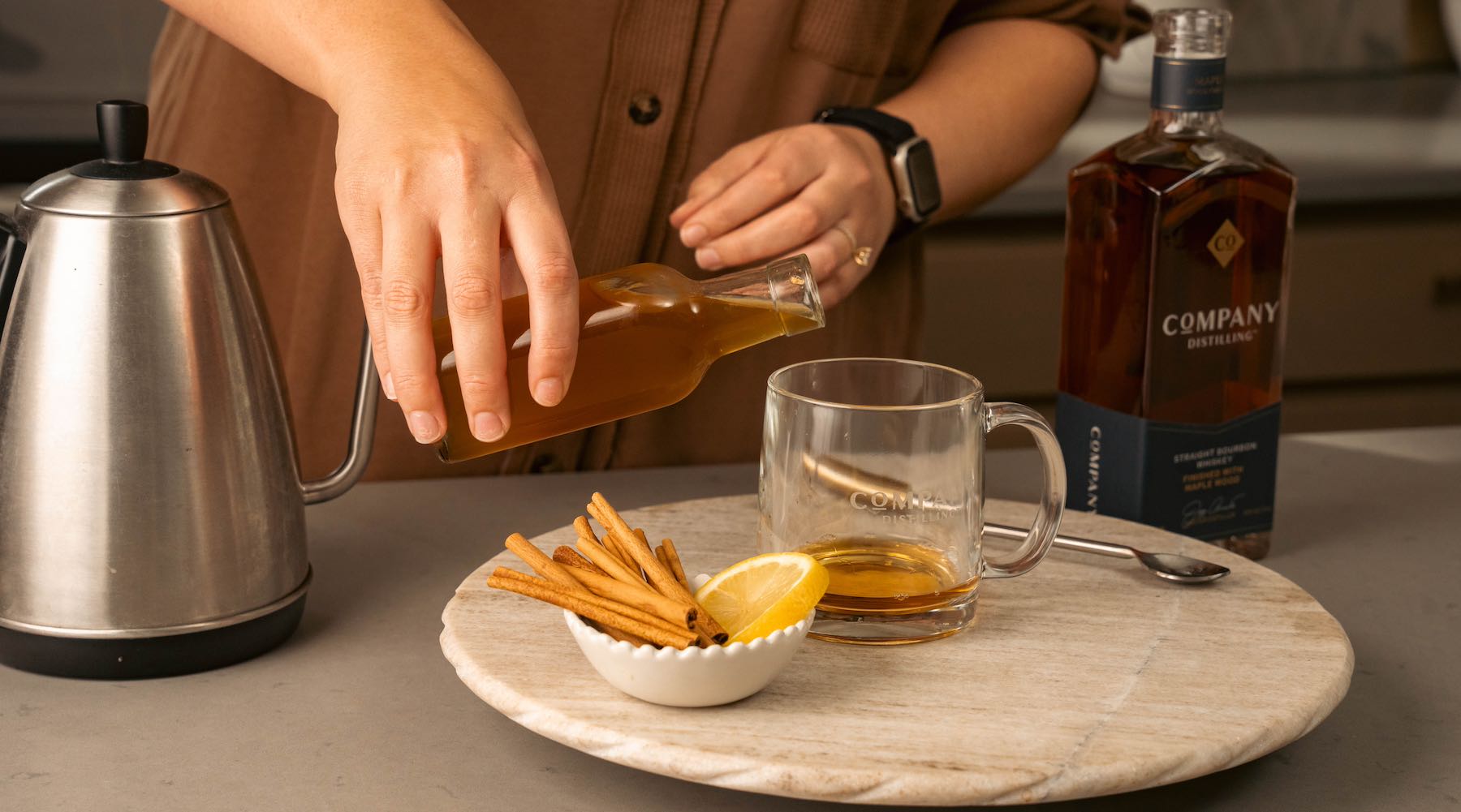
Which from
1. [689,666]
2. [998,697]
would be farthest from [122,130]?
[998,697]

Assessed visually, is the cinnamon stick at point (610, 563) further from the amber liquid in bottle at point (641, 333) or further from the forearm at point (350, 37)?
the forearm at point (350, 37)

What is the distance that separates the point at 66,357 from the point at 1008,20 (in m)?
0.88

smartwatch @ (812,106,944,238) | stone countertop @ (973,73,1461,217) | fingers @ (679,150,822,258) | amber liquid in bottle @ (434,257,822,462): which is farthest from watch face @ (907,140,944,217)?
stone countertop @ (973,73,1461,217)

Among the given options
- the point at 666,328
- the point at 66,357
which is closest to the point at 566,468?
the point at 666,328

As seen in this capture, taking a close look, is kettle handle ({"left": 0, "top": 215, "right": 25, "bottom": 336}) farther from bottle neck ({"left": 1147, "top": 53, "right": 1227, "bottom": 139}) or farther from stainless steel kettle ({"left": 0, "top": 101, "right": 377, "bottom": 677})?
bottle neck ({"left": 1147, "top": 53, "right": 1227, "bottom": 139})

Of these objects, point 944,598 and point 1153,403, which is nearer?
point 944,598

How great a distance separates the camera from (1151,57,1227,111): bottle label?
87 centimetres

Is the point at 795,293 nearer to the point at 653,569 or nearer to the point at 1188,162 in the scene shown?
the point at 653,569

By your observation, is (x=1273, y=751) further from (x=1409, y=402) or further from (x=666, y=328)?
(x=1409, y=402)

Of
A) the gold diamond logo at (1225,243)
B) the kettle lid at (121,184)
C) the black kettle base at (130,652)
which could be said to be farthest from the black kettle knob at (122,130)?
the gold diamond logo at (1225,243)

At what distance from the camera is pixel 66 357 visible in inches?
28.1

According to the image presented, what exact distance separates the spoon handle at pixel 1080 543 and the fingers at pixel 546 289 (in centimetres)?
32

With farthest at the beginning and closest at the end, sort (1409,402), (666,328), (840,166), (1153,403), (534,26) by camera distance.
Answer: (1409,402)
(534,26)
(840,166)
(1153,403)
(666,328)

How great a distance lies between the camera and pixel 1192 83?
87 centimetres
